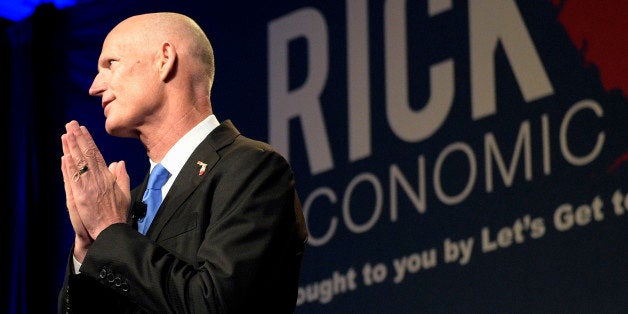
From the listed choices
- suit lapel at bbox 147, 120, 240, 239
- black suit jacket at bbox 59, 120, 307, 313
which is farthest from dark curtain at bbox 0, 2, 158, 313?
black suit jacket at bbox 59, 120, 307, 313

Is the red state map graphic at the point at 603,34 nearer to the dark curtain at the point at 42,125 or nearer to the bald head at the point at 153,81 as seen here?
the bald head at the point at 153,81

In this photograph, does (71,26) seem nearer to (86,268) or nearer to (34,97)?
(34,97)

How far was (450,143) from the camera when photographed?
3984mm

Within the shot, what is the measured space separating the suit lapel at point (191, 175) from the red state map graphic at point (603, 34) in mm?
1744

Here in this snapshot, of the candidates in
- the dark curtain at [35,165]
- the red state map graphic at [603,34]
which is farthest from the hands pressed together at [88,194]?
the dark curtain at [35,165]

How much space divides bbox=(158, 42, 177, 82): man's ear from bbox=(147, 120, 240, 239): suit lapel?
149 mm

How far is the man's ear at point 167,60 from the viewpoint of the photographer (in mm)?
2318

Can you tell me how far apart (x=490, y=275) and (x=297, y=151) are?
3.34 ft

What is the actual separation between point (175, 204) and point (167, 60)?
0.32 m

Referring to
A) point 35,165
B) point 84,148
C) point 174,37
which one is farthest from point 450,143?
point 35,165

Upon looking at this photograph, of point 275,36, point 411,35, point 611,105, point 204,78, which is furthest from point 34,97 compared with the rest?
point 204,78

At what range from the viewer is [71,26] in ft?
18.4

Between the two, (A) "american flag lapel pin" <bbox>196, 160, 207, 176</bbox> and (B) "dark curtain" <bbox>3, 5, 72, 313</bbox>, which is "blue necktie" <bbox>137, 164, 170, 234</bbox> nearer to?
(A) "american flag lapel pin" <bbox>196, 160, 207, 176</bbox>

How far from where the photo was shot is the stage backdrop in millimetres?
3637
